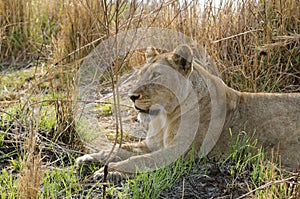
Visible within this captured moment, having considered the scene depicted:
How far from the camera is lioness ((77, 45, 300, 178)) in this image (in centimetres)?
373

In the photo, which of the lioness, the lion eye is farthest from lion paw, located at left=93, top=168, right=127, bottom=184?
the lion eye

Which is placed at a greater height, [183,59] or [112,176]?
[183,59]

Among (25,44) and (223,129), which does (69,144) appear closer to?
(223,129)

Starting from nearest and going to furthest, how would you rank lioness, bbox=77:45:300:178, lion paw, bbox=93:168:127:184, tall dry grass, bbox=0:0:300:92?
lion paw, bbox=93:168:127:184 < lioness, bbox=77:45:300:178 < tall dry grass, bbox=0:0:300:92

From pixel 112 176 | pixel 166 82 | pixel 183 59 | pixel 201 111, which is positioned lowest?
pixel 112 176

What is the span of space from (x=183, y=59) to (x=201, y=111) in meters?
0.37

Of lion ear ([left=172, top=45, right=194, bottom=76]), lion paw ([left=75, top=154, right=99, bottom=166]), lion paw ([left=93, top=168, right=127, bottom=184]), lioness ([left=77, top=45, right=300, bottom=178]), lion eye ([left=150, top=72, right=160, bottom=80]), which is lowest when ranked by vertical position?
lion paw ([left=93, top=168, right=127, bottom=184])

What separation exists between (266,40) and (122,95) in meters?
1.41

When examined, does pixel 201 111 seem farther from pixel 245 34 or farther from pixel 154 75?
pixel 245 34

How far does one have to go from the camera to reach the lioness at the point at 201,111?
3.73 metres

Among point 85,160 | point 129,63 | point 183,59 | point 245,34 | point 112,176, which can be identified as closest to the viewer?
point 112,176

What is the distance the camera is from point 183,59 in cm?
377

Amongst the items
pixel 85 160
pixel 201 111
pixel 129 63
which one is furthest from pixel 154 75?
pixel 129 63

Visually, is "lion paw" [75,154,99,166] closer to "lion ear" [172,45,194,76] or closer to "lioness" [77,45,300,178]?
"lioness" [77,45,300,178]
